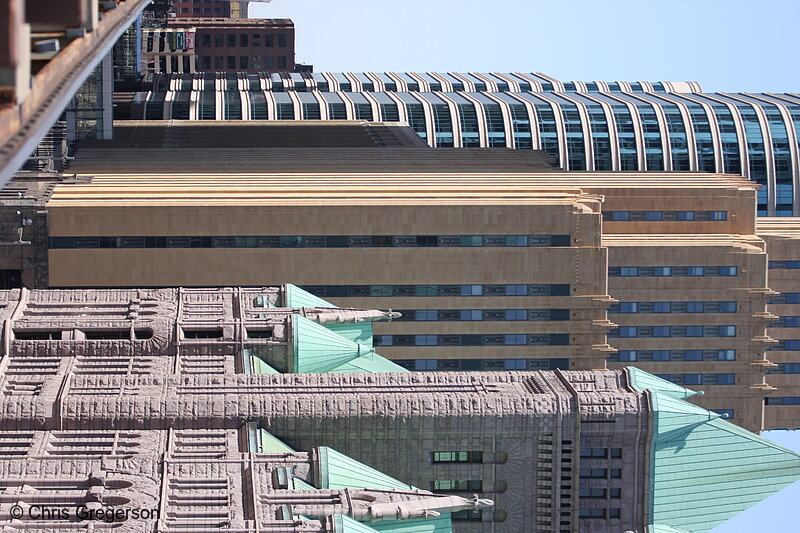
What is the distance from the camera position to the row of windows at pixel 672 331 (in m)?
108

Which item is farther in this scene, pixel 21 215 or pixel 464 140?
pixel 464 140

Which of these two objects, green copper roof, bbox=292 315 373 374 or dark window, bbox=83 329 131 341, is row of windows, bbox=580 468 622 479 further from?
dark window, bbox=83 329 131 341

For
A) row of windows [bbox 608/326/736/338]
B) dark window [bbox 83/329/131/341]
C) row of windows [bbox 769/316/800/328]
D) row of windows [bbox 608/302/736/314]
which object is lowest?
row of windows [bbox 769/316/800/328]

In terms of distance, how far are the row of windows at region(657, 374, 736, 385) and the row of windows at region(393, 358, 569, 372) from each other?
47.9ft

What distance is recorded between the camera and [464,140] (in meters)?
173

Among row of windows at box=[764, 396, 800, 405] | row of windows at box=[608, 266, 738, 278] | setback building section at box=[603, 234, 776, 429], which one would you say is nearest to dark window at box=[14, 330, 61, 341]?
setback building section at box=[603, 234, 776, 429]

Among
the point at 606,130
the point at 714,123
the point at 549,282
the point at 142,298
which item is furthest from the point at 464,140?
the point at 142,298

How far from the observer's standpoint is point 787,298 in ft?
380

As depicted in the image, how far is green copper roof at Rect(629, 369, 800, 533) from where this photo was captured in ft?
206

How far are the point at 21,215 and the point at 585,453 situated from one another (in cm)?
4178

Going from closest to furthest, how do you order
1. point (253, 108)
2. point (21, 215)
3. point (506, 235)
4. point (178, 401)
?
point (178, 401), point (21, 215), point (506, 235), point (253, 108)

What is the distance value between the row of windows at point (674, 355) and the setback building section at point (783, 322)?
4.46 m

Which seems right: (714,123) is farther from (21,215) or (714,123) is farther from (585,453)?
(585,453)

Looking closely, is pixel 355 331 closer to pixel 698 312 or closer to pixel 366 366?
pixel 366 366
